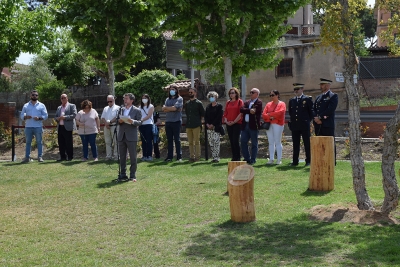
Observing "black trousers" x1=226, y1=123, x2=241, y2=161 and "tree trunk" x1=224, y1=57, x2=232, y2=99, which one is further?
"tree trunk" x1=224, y1=57, x2=232, y2=99

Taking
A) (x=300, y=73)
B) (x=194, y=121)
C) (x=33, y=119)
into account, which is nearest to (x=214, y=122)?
(x=194, y=121)

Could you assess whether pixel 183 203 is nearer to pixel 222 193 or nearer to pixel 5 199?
pixel 222 193

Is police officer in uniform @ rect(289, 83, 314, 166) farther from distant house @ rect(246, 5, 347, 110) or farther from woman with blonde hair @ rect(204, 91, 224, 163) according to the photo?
distant house @ rect(246, 5, 347, 110)

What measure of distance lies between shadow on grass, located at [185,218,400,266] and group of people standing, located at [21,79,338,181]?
562 centimetres

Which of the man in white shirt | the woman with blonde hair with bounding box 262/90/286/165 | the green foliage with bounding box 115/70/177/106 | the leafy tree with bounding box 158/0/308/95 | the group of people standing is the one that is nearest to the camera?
the group of people standing

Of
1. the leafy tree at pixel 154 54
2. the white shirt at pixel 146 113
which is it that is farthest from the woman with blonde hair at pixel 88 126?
the leafy tree at pixel 154 54

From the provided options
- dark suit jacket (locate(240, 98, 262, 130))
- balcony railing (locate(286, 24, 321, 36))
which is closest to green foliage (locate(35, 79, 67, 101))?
balcony railing (locate(286, 24, 321, 36))

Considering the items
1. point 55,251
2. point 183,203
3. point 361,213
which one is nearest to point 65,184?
point 183,203

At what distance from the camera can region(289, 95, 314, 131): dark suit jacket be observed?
1590 cm

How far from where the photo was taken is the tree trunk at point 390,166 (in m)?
9.60

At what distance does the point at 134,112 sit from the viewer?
49.5 ft

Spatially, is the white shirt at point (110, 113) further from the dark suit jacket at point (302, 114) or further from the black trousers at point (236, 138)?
the dark suit jacket at point (302, 114)

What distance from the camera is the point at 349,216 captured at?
9.71m

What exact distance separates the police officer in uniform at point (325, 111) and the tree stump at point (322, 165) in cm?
280
